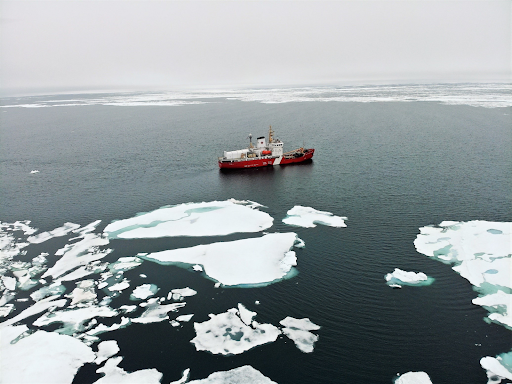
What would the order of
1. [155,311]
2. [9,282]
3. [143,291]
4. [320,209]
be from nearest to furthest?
1. [155,311]
2. [143,291]
3. [9,282]
4. [320,209]

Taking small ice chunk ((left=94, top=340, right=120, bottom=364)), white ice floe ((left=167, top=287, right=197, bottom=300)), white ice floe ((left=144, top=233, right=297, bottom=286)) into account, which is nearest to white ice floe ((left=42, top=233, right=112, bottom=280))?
white ice floe ((left=144, top=233, right=297, bottom=286))

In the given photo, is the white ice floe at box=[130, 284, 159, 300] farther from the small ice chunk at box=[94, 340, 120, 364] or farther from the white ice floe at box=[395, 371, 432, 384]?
the white ice floe at box=[395, 371, 432, 384]

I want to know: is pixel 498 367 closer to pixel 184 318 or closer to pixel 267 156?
pixel 184 318

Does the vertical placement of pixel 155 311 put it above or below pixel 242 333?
above

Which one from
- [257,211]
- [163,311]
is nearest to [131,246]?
[163,311]

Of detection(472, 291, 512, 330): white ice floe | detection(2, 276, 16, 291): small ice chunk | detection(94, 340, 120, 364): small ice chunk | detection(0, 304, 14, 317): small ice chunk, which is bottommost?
detection(94, 340, 120, 364): small ice chunk

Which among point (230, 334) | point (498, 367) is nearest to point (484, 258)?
point (498, 367)
